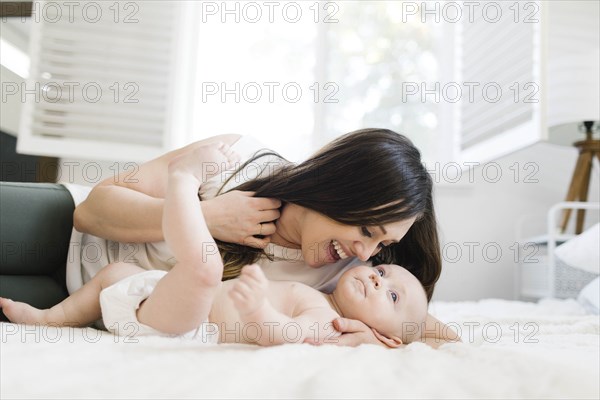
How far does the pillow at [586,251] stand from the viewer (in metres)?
1.77

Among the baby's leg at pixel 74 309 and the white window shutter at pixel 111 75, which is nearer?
the baby's leg at pixel 74 309

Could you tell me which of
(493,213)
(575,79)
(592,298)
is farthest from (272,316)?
(493,213)

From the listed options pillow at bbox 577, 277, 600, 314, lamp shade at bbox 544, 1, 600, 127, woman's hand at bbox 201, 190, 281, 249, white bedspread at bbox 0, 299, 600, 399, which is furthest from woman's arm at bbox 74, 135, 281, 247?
lamp shade at bbox 544, 1, 600, 127

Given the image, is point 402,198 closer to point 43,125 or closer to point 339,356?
point 339,356

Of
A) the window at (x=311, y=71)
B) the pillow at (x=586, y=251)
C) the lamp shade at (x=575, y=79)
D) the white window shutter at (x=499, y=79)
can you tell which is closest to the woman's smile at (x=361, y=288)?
the pillow at (x=586, y=251)

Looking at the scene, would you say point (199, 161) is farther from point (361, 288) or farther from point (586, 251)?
point (586, 251)

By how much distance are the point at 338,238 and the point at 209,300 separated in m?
0.29

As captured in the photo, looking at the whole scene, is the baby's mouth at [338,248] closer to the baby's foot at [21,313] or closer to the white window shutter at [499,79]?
the baby's foot at [21,313]

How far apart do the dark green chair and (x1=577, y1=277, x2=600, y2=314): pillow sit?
133 cm

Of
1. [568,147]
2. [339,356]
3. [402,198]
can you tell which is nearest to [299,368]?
[339,356]

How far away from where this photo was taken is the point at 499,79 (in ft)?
8.55

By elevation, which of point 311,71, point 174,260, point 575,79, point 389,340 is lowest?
point 389,340

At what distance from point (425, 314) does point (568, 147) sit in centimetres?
Result: 209

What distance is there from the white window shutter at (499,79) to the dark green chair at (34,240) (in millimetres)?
1605
